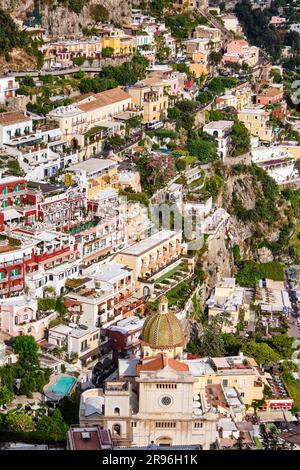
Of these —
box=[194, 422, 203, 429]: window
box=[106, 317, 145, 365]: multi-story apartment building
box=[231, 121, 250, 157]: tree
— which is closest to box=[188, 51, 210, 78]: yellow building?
box=[231, 121, 250, 157]: tree

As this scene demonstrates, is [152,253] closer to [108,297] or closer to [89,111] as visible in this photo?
[108,297]

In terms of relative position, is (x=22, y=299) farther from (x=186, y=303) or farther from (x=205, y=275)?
(x=205, y=275)

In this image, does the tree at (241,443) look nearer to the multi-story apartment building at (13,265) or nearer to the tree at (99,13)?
the multi-story apartment building at (13,265)

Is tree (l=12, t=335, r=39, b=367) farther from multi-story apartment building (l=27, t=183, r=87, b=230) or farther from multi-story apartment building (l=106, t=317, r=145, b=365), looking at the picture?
multi-story apartment building (l=27, t=183, r=87, b=230)

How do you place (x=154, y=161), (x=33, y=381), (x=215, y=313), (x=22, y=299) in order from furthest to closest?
1. (x=154, y=161)
2. (x=215, y=313)
3. (x=22, y=299)
4. (x=33, y=381)

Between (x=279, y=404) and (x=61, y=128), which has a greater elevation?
(x=61, y=128)
